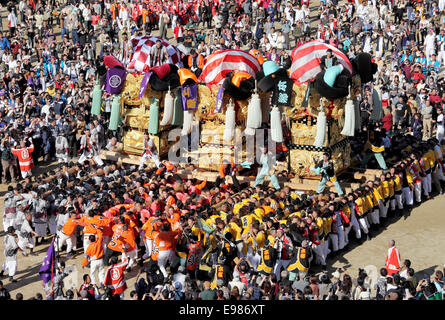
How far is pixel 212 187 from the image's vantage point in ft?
74.4

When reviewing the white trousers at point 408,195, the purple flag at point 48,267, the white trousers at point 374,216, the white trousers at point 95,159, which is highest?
the white trousers at point 95,159

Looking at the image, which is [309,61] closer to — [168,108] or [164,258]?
[168,108]

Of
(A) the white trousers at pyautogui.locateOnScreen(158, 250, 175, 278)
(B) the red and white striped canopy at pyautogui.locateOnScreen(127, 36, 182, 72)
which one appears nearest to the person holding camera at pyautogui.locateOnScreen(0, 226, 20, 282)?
(A) the white trousers at pyautogui.locateOnScreen(158, 250, 175, 278)

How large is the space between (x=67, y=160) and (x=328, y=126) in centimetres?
879

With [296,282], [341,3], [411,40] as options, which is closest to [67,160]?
[296,282]

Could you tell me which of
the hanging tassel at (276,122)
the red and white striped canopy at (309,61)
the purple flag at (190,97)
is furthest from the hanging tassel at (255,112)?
the purple flag at (190,97)

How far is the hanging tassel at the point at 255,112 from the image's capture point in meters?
21.7

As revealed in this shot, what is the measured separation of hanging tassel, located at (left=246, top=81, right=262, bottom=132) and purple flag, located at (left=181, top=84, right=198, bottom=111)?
1720 millimetres

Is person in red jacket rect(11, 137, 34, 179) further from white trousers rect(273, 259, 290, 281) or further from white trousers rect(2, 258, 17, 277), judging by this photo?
white trousers rect(273, 259, 290, 281)

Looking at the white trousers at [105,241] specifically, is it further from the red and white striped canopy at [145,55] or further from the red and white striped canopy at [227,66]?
the red and white striped canopy at [145,55]

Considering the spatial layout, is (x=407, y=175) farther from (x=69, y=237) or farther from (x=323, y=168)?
(x=69, y=237)

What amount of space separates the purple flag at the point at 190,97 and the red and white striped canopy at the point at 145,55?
70.1 inches

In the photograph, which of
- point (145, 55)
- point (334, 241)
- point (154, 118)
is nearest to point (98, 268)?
point (334, 241)

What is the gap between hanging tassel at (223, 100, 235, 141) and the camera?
72.7 ft
